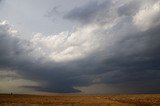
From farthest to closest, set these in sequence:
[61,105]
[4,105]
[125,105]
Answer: [125,105], [61,105], [4,105]

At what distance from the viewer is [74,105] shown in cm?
7288

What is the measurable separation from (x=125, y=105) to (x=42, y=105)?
2242 cm

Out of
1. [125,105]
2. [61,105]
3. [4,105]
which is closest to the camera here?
[4,105]

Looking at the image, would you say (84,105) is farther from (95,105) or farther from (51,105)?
(51,105)

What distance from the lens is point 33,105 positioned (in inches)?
2717

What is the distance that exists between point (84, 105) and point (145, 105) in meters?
18.1

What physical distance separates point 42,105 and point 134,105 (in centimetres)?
2508

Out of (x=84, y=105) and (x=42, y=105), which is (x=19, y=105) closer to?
(x=42, y=105)

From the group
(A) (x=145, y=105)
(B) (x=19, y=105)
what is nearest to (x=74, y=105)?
(B) (x=19, y=105)

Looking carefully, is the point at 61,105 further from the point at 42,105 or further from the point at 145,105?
the point at 145,105

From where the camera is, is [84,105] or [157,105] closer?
[84,105]

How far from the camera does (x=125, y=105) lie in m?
76.8

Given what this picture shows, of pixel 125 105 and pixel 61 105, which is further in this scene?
pixel 125 105

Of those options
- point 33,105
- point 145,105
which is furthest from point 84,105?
point 145,105
